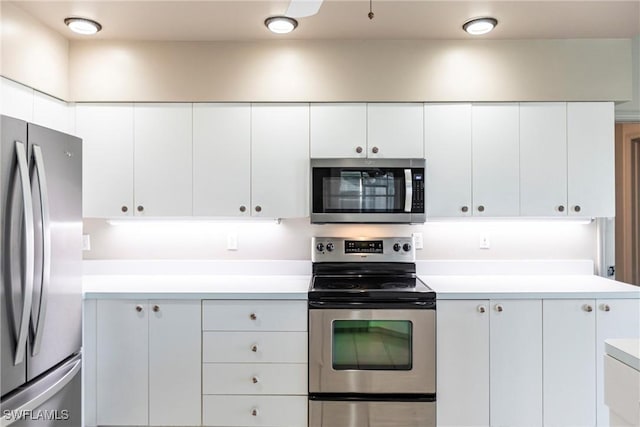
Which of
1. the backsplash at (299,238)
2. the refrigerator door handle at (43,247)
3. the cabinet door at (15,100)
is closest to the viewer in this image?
the refrigerator door handle at (43,247)

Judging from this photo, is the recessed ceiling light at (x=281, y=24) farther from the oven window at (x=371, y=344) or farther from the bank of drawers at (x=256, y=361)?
the oven window at (x=371, y=344)

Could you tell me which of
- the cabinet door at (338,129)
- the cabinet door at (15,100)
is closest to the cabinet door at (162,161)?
the cabinet door at (15,100)

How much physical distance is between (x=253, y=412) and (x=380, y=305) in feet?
3.05

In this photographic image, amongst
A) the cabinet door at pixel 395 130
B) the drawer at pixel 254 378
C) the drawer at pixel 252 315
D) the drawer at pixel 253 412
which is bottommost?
the drawer at pixel 253 412

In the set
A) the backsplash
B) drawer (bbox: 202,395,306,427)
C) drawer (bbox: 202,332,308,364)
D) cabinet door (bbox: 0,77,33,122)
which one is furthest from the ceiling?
drawer (bbox: 202,395,306,427)

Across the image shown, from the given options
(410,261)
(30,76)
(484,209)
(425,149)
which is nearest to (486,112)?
(425,149)

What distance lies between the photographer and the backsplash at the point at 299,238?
2867mm

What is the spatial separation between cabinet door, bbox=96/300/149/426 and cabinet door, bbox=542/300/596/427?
7.33ft

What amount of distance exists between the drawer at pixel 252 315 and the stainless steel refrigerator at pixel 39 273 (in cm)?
65

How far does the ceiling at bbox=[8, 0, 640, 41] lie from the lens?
7.09 feet

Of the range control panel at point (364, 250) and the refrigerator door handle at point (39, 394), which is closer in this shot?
the refrigerator door handle at point (39, 394)

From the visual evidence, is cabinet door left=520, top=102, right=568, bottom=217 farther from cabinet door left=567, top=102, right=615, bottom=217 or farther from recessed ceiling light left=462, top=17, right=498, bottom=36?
recessed ceiling light left=462, top=17, right=498, bottom=36

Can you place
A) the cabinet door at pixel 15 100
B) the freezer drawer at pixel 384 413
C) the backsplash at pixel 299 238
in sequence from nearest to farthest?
1. the cabinet door at pixel 15 100
2. the freezer drawer at pixel 384 413
3. the backsplash at pixel 299 238

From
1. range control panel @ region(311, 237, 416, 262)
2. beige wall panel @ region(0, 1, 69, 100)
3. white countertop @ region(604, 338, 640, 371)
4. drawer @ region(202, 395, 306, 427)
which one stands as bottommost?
drawer @ region(202, 395, 306, 427)
